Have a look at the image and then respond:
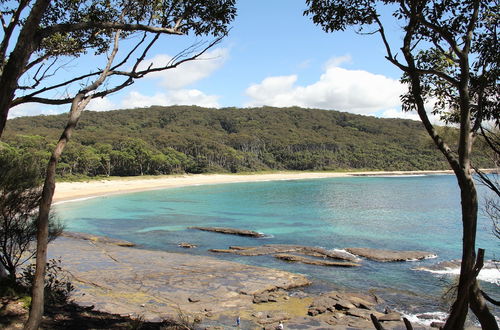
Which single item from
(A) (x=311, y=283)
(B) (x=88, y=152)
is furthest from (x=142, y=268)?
(B) (x=88, y=152)

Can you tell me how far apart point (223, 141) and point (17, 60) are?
132 metres

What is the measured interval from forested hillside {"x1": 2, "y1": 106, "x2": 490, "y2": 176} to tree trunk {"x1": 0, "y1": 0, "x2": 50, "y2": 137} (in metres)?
64.0

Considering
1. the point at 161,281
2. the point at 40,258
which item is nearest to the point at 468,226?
the point at 40,258

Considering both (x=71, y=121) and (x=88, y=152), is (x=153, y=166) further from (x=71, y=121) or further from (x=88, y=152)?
(x=71, y=121)

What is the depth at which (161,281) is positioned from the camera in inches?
583

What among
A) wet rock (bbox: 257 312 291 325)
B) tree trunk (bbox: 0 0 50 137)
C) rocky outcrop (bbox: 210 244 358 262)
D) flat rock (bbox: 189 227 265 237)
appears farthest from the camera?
flat rock (bbox: 189 227 265 237)

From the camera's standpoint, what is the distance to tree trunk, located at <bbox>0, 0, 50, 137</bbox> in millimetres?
4559

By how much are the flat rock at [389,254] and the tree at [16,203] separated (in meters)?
16.0

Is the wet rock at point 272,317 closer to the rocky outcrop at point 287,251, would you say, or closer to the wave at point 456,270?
the rocky outcrop at point 287,251

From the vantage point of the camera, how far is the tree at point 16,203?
31.0ft

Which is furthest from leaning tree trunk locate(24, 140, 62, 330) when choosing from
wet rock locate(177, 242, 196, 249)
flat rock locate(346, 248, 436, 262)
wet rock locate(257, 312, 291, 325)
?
wet rock locate(177, 242, 196, 249)

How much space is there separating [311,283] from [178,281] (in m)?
5.15

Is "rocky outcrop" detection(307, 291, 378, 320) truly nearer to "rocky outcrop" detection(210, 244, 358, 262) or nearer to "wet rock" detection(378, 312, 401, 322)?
"wet rock" detection(378, 312, 401, 322)

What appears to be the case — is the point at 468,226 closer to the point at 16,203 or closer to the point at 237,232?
the point at 16,203
